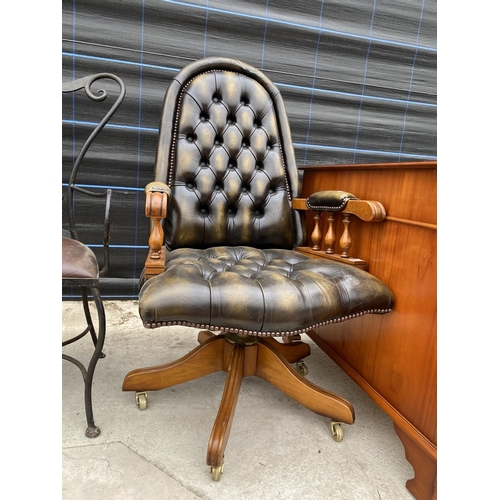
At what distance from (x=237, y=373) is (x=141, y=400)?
1.08 feet

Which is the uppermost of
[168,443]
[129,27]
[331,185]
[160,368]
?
[129,27]

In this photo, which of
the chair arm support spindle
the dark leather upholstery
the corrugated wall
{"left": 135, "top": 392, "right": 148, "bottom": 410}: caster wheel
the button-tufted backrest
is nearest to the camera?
the chair arm support spindle

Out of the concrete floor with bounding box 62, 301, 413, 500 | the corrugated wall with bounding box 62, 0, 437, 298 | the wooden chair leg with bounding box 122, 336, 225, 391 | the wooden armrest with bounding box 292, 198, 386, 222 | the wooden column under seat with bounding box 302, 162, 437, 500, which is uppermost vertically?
the corrugated wall with bounding box 62, 0, 437, 298

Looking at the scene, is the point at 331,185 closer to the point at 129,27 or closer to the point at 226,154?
the point at 226,154

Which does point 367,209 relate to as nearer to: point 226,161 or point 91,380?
point 226,161

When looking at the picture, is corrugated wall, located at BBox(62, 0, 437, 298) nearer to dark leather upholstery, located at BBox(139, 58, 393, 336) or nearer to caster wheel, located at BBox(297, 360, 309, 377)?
dark leather upholstery, located at BBox(139, 58, 393, 336)

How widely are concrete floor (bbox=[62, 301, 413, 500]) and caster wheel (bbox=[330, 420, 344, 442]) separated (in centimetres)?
2

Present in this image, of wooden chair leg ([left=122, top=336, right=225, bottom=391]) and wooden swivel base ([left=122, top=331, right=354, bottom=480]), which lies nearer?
wooden swivel base ([left=122, top=331, right=354, bottom=480])

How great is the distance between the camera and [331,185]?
1.33 m

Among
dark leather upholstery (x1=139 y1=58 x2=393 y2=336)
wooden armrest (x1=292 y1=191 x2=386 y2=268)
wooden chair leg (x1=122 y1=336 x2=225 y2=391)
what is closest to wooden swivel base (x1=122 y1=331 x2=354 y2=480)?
wooden chair leg (x1=122 y1=336 x2=225 y2=391)

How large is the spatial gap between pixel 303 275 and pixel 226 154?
2.30 feet

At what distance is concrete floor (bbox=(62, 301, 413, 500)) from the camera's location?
0.83m

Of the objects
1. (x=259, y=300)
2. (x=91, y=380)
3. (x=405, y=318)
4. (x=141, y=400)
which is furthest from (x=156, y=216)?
(x=405, y=318)
